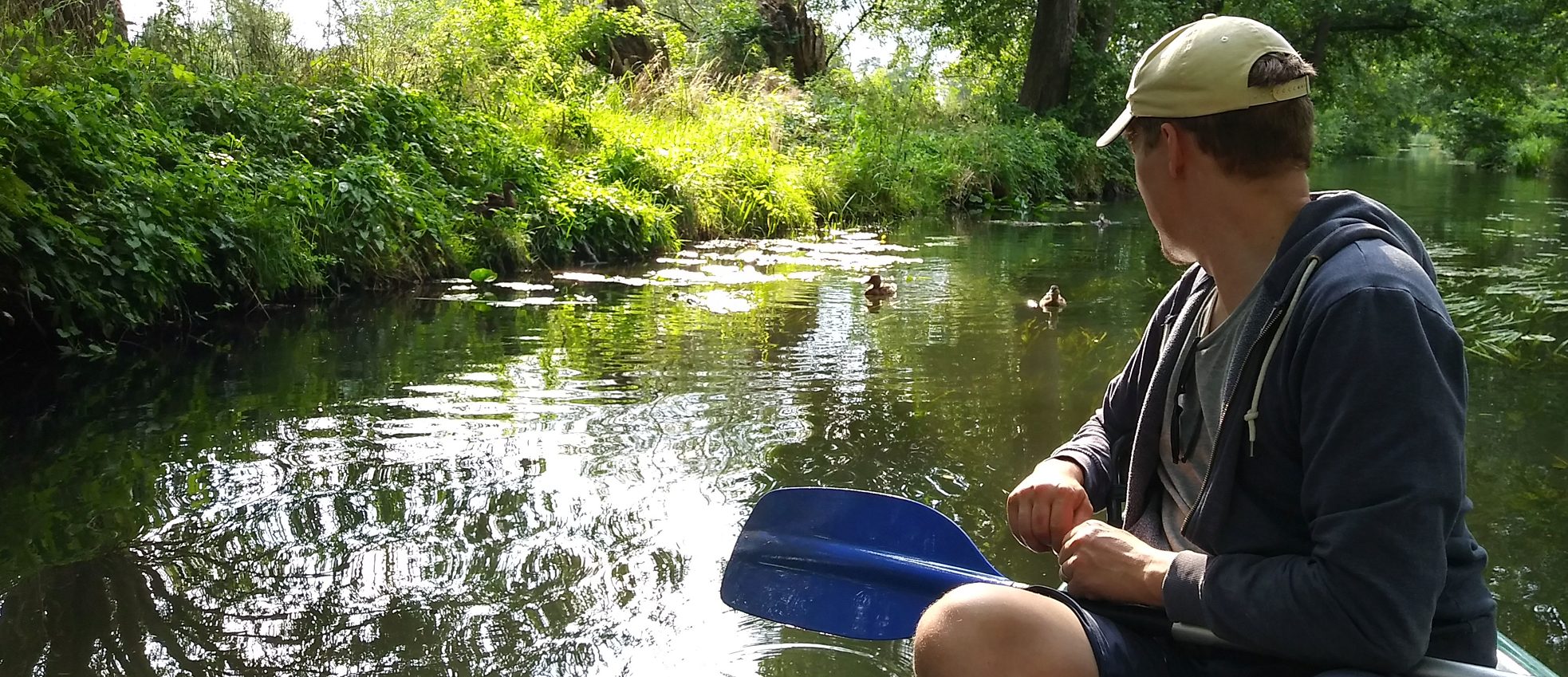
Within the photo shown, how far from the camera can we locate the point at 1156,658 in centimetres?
146

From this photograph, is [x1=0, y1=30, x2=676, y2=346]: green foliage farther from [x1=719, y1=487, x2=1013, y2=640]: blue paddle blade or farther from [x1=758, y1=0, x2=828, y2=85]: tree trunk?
[x1=758, y1=0, x2=828, y2=85]: tree trunk

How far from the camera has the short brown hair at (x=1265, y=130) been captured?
57.1 inches

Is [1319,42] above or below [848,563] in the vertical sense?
above

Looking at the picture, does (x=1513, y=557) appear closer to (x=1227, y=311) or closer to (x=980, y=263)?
(x=1227, y=311)

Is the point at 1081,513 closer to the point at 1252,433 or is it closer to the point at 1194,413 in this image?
the point at 1194,413

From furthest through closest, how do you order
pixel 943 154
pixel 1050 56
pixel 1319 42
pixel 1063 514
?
pixel 1319 42, pixel 1050 56, pixel 943 154, pixel 1063 514

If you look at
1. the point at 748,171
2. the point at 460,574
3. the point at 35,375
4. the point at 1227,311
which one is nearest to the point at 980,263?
the point at 748,171

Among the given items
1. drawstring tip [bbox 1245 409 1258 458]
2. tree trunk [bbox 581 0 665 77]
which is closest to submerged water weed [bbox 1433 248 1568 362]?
drawstring tip [bbox 1245 409 1258 458]

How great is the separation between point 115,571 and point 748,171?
8.81 meters

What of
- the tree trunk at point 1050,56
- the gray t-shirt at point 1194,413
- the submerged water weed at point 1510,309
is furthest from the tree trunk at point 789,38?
the gray t-shirt at point 1194,413

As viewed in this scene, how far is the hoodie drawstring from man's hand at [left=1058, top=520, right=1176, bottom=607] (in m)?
0.18

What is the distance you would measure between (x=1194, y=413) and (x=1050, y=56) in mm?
19051

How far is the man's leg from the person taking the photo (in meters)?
1.41

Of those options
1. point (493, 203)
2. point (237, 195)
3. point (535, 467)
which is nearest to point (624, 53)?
point (493, 203)
